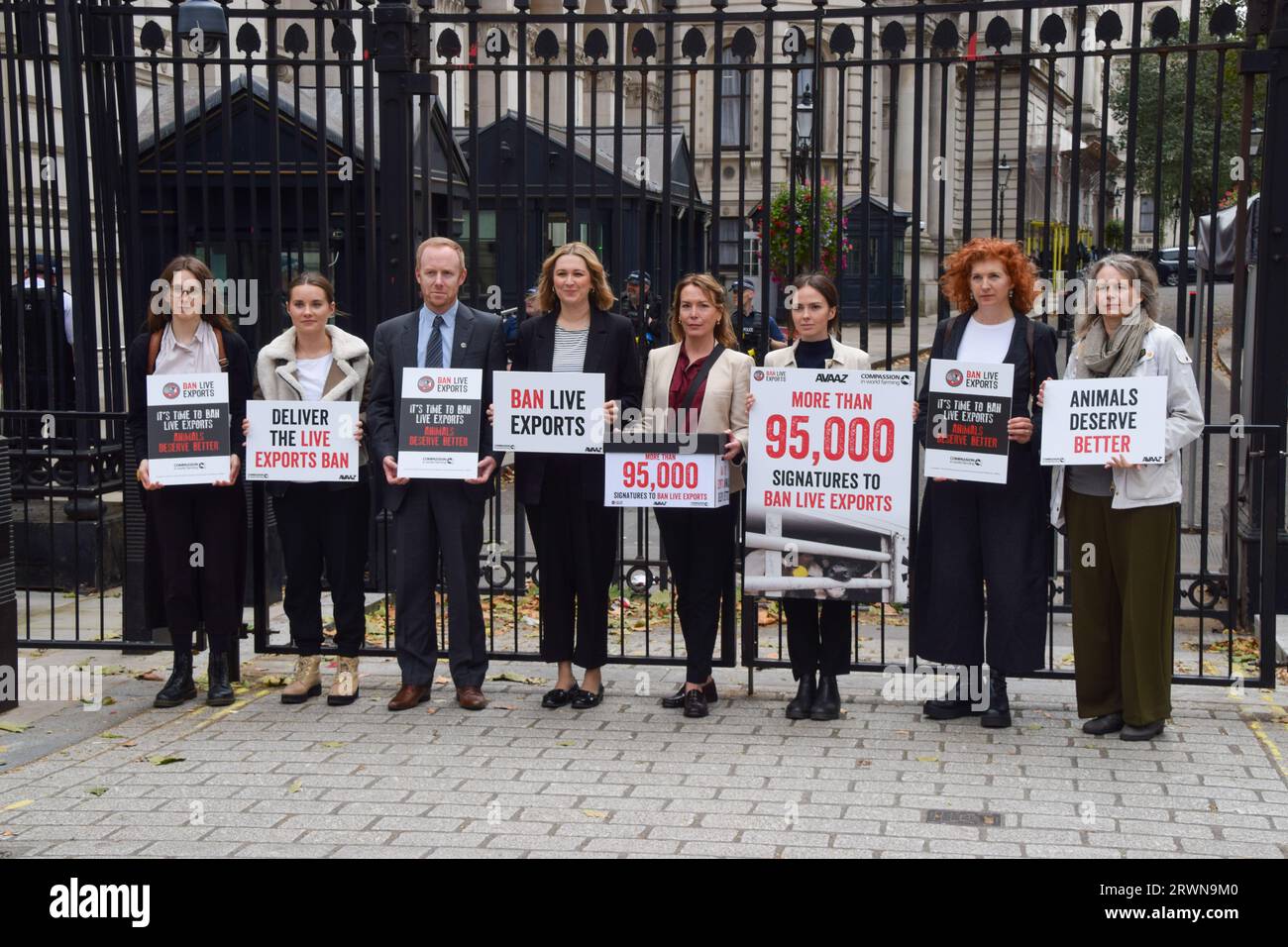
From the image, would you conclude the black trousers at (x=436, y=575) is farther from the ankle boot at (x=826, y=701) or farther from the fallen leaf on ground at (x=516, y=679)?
the ankle boot at (x=826, y=701)

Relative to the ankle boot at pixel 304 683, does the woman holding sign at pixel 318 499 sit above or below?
above

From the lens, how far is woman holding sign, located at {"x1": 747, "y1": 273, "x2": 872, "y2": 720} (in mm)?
6461

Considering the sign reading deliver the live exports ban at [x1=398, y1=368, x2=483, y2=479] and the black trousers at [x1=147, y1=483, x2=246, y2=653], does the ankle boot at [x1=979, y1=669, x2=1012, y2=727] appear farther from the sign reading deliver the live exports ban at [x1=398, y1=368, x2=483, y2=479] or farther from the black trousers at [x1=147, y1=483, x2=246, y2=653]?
the black trousers at [x1=147, y1=483, x2=246, y2=653]

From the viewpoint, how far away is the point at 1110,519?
6.20 meters

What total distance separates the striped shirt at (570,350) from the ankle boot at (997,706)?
7.65 feet

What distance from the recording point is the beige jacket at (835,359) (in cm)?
650

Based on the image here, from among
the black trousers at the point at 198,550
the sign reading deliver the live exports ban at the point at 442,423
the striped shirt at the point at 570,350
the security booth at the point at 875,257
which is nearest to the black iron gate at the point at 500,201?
the security booth at the point at 875,257

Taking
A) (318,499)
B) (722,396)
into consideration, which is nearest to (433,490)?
(318,499)

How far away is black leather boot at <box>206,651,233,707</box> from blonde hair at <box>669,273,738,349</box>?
105 inches

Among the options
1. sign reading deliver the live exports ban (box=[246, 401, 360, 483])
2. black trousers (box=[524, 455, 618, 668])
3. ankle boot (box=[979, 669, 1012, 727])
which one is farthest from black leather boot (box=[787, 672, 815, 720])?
sign reading deliver the live exports ban (box=[246, 401, 360, 483])

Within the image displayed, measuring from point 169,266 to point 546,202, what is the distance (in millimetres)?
1978

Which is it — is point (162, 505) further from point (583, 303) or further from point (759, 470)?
point (759, 470)

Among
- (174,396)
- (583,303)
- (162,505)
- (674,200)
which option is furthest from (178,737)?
(674,200)

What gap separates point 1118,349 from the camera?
614cm
